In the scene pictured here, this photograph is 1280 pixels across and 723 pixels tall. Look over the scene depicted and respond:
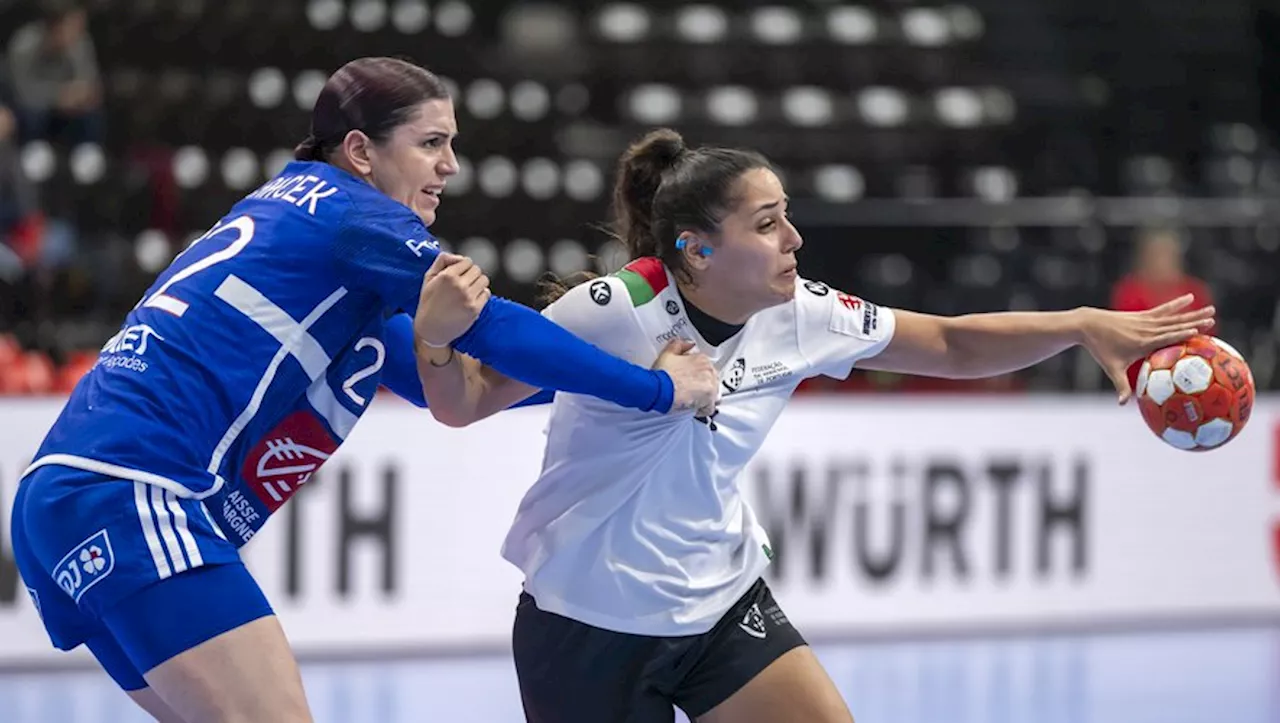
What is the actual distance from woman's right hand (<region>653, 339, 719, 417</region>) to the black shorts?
0.43 meters

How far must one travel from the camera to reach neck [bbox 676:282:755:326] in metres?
3.45

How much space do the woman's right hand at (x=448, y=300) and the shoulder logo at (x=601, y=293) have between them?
12.0 inches

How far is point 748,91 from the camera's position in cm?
1177

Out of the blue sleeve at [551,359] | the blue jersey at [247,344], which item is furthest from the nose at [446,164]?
the blue sleeve at [551,359]

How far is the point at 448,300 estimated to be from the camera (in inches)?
122

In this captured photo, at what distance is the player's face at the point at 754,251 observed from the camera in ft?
A: 11.1

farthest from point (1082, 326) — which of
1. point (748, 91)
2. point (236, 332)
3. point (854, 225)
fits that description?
point (748, 91)

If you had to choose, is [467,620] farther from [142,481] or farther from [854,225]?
[142,481]

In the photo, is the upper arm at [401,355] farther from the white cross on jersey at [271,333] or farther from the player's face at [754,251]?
the player's face at [754,251]

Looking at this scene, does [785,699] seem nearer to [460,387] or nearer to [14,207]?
[460,387]

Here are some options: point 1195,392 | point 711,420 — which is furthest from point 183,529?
point 1195,392

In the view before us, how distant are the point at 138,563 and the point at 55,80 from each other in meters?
7.27

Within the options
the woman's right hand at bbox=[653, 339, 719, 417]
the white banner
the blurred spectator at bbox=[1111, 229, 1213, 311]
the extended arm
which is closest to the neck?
the woman's right hand at bbox=[653, 339, 719, 417]

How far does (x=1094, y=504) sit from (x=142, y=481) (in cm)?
583
